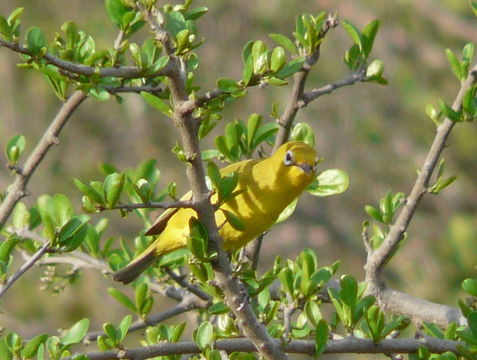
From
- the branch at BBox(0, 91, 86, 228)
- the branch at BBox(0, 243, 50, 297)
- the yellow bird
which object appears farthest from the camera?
the yellow bird

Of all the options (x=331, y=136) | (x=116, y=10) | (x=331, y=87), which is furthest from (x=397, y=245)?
(x=331, y=136)

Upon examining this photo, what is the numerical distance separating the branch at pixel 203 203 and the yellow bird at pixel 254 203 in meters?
0.74

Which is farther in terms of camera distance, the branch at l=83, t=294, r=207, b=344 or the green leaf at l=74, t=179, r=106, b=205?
the branch at l=83, t=294, r=207, b=344

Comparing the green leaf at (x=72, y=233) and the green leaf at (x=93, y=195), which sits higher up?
the green leaf at (x=93, y=195)

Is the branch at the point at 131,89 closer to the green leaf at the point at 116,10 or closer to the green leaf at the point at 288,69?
the green leaf at the point at 116,10

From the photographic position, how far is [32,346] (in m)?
2.73

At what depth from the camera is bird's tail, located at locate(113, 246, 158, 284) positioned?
349 centimetres

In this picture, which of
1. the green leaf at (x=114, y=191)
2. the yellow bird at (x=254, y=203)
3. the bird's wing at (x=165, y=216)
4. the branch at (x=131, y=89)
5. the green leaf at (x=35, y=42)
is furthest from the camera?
the bird's wing at (x=165, y=216)

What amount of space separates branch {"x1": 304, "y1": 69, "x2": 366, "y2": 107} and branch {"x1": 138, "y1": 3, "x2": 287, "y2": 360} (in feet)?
2.45

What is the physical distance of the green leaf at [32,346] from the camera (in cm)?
273

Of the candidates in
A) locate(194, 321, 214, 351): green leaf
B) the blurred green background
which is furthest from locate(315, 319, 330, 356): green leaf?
the blurred green background

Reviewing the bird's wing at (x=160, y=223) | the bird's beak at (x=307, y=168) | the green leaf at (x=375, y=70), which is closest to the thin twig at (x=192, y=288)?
the bird's wing at (x=160, y=223)

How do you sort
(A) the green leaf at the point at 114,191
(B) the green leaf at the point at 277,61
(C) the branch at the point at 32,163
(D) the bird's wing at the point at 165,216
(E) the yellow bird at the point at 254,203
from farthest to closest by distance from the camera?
1. (D) the bird's wing at the point at 165,216
2. (E) the yellow bird at the point at 254,203
3. (C) the branch at the point at 32,163
4. (B) the green leaf at the point at 277,61
5. (A) the green leaf at the point at 114,191

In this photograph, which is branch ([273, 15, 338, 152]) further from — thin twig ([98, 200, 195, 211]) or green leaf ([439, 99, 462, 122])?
thin twig ([98, 200, 195, 211])
